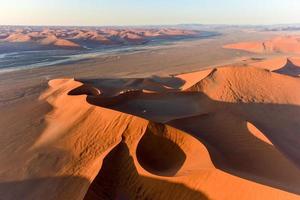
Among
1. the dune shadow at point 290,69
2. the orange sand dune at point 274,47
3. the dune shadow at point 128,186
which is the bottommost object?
the orange sand dune at point 274,47

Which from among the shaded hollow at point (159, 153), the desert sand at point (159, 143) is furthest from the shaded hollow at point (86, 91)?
the shaded hollow at point (159, 153)

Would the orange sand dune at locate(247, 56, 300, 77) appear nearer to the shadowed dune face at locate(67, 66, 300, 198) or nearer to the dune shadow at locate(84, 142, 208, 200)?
the shadowed dune face at locate(67, 66, 300, 198)

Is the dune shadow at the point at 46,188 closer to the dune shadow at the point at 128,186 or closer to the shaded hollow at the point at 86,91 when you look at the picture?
the dune shadow at the point at 128,186

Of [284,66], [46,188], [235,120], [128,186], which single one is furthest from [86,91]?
[284,66]

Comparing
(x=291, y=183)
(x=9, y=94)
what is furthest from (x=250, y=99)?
(x=9, y=94)

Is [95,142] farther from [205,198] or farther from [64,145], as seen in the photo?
[205,198]

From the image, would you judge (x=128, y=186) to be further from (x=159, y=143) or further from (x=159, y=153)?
(x=159, y=143)
